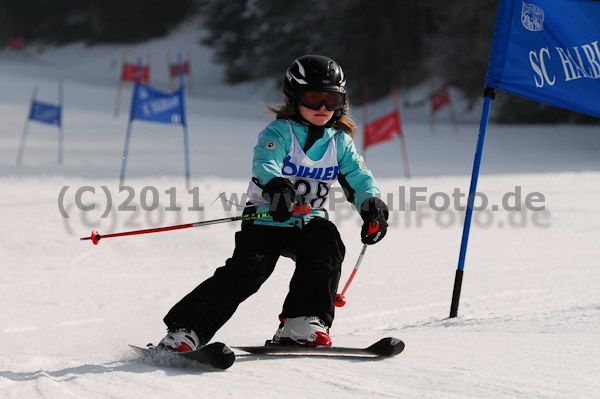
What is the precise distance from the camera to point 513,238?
8.23 metres

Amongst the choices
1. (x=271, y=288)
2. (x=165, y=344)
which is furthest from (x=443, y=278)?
(x=165, y=344)

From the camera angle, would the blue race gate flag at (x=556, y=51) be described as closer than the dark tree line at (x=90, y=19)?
Yes

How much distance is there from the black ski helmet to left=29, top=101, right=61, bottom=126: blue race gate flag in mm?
11080

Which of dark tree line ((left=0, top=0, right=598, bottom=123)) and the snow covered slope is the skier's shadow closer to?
the snow covered slope

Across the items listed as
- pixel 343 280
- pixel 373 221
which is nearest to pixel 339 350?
pixel 373 221

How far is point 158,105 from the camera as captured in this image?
35.6ft

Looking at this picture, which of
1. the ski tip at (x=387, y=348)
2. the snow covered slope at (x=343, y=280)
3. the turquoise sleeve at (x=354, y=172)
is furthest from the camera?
the turquoise sleeve at (x=354, y=172)

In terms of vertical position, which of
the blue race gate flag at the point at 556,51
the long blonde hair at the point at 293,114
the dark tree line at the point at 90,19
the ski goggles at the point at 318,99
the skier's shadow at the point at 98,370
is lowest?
the skier's shadow at the point at 98,370

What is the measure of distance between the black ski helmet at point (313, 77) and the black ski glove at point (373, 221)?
1.80 ft

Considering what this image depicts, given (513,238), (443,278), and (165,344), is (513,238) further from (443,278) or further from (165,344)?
(165,344)

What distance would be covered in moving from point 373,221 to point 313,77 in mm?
718

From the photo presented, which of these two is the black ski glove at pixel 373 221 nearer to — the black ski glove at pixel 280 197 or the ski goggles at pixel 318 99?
the black ski glove at pixel 280 197

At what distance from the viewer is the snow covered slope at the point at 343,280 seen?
9.73 ft

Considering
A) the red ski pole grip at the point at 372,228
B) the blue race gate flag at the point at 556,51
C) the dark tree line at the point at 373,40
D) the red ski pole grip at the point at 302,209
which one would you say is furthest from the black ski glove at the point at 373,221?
the dark tree line at the point at 373,40
